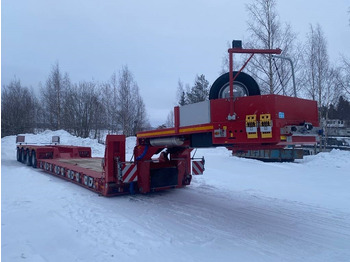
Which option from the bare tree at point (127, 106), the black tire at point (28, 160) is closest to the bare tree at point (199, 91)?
the bare tree at point (127, 106)

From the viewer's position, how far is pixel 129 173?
7988 mm

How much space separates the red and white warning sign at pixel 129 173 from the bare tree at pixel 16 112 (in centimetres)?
2760

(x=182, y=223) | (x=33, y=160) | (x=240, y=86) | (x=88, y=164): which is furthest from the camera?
(x=33, y=160)

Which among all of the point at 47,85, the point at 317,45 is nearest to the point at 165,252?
the point at 317,45

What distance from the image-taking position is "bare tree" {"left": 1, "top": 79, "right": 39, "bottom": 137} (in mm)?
31559

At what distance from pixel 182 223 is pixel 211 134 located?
1.85m

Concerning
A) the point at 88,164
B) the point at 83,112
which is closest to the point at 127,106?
the point at 83,112

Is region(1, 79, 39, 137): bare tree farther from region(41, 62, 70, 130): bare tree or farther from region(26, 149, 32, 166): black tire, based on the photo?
region(26, 149, 32, 166): black tire

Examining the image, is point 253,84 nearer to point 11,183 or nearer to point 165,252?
point 165,252

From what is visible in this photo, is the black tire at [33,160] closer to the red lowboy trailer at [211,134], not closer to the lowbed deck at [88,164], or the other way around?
the lowbed deck at [88,164]

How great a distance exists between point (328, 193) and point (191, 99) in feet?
101

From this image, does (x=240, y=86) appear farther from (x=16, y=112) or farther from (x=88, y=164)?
(x=16, y=112)

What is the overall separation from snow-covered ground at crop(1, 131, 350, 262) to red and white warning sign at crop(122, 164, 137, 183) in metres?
0.53

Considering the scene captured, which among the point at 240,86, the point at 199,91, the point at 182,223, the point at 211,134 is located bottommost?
the point at 182,223
